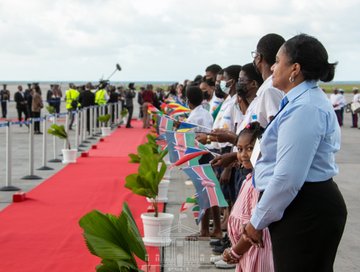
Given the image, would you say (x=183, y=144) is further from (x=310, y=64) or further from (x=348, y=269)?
(x=310, y=64)

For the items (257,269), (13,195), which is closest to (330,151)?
(257,269)

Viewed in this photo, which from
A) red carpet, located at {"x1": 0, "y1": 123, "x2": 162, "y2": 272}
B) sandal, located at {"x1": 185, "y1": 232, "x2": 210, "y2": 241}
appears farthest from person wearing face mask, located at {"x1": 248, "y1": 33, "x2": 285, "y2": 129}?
sandal, located at {"x1": 185, "y1": 232, "x2": 210, "y2": 241}

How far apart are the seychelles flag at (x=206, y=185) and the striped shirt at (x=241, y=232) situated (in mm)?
2180

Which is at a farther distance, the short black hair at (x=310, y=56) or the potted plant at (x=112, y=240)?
the potted plant at (x=112, y=240)

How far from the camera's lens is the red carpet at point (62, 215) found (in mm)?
6953

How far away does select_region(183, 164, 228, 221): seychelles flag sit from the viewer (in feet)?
22.3

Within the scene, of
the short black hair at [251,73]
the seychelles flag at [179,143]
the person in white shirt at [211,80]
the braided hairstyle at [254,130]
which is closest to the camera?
the braided hairstyle at [254,130]

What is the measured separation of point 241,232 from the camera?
4.16m

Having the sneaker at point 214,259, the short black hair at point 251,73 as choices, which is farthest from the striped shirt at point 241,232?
the sneaker at point 214,259

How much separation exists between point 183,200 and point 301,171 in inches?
300

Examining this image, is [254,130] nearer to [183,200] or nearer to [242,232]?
[242,232]

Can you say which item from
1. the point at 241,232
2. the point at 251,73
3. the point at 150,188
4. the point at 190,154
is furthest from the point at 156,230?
→ the point at 241,232

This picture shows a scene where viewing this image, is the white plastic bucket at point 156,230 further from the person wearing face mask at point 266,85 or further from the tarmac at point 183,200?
the person wearing face mask at point 266,85

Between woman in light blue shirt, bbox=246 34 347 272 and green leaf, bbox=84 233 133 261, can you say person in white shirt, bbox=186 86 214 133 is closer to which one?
green leaf, bbox=84 233 133 261
